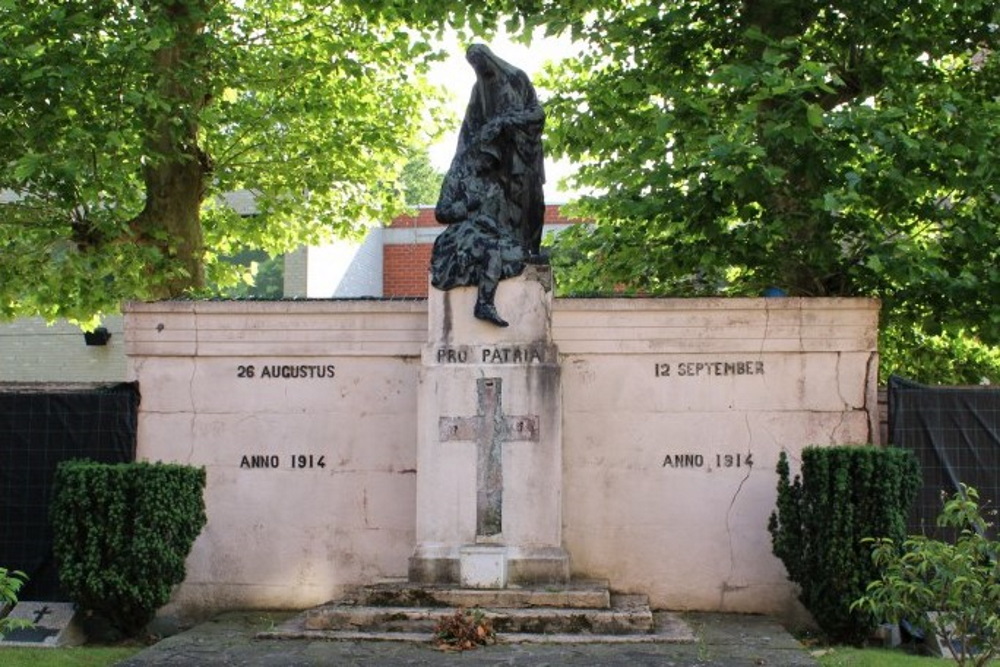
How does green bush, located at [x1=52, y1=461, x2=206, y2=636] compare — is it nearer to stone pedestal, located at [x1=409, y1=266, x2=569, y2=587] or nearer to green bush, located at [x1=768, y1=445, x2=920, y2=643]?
stone pedestal, located at [x1=409, y1=266, x2=569, y2=587]

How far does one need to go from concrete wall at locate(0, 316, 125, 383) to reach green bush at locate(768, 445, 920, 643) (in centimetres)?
1876

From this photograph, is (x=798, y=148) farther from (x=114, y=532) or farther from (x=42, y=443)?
(x=42, y=443)

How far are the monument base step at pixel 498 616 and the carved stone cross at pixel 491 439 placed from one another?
65 cm

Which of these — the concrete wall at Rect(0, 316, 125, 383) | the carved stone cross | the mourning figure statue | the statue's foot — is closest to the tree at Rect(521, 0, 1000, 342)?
the mourning figure statue

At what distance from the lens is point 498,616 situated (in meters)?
9.23

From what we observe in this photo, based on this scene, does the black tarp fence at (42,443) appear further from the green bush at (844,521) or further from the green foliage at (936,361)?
the green foliage at (936,361)

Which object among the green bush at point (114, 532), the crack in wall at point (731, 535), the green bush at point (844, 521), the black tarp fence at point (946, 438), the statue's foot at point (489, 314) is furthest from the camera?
the crack in wall at point (731, 535)

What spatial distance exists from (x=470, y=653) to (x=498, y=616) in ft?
2.43

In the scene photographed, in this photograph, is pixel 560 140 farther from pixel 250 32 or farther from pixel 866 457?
pixel 866 457

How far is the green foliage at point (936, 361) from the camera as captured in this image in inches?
578

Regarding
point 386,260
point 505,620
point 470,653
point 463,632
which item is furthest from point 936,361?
point 386,260

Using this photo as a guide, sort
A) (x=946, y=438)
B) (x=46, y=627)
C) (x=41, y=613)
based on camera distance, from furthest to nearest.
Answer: (x=946, y=438), (x=41, y=613), (x=46, y=627)

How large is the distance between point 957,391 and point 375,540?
502cm

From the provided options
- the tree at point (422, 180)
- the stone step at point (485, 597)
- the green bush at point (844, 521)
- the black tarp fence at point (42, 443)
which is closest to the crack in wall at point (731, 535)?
the green bush at point (844, 521)
